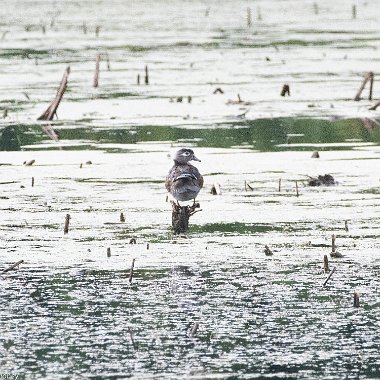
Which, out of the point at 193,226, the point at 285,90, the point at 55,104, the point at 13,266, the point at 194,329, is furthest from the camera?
the point at 285,90

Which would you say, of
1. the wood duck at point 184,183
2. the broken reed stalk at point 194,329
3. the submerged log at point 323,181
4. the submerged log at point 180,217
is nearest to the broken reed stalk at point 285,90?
the submerged log at point 323,181

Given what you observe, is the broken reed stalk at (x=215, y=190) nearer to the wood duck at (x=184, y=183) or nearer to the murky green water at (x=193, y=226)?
the murky green water at (x=193, y=226)

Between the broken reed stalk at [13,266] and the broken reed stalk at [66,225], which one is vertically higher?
the broken reed stalk at [66,225]

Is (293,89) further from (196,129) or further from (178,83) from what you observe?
(196,129)

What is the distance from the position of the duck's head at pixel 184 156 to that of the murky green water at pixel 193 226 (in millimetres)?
419

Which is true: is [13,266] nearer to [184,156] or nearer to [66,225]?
[66,225]

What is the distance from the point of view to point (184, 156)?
11.9 metres

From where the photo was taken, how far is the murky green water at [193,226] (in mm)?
7996

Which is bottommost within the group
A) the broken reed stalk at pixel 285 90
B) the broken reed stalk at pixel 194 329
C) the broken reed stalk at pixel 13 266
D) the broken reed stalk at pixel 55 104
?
the broken reed stalk at pixel 194 329

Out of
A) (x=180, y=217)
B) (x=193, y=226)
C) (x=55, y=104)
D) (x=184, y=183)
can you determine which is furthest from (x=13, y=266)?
(x=55, y=104)

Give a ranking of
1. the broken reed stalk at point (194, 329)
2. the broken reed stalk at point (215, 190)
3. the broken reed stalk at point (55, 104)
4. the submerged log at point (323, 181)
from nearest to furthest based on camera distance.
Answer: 1. the broken reed stalk at point (194, 329)
2. the broken reed stalk at point (215, 190)
3. the submerged log at point (323, 181)
4. the broken reed stalk at point (55, 104)

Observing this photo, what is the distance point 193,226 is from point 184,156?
88 cm

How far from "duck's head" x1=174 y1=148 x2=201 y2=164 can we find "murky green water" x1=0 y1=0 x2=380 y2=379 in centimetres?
42

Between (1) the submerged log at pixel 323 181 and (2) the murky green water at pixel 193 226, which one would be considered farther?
(1) the submerged log at pixel 323 181
